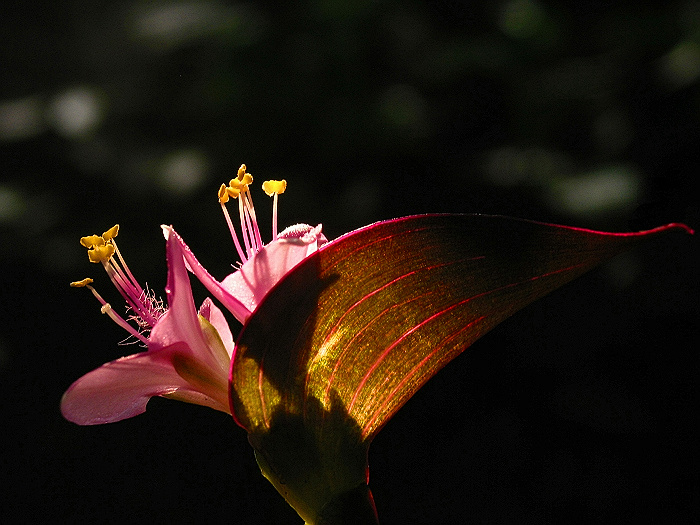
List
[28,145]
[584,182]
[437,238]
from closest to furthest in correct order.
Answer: [437,238]
[584,182]
[28,145]

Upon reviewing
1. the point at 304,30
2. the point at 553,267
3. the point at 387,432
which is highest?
the point at 304,30

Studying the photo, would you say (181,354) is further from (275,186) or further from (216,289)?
(275,186)

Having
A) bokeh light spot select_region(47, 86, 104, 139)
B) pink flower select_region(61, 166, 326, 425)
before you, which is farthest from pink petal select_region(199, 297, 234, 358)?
bokeh light spot select_region(47, 86, 104, 139)

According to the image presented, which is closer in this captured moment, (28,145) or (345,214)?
(345,214)

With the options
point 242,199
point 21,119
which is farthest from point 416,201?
point 242,199

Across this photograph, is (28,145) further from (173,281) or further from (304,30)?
(173,281)

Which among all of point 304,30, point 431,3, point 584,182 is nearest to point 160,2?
point 304,30

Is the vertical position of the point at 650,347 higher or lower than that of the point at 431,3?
lower
